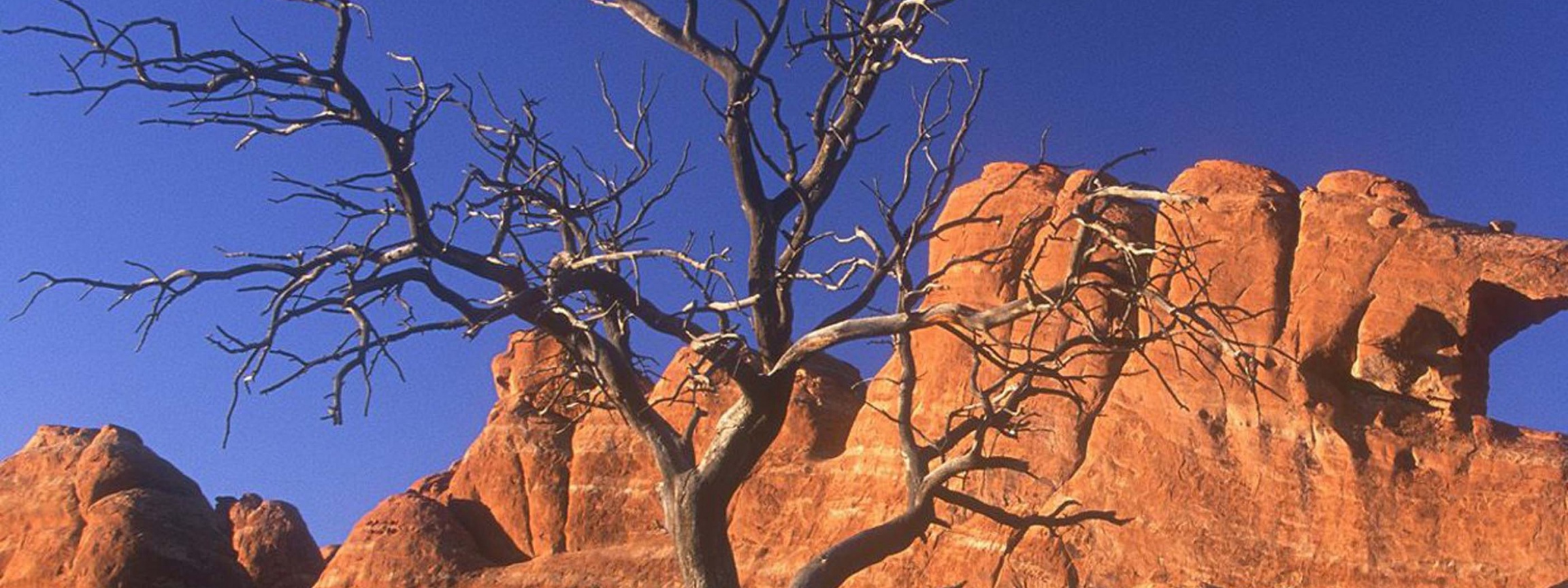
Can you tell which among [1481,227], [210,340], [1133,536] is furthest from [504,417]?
[210,340]

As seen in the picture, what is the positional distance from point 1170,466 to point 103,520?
85.1ft

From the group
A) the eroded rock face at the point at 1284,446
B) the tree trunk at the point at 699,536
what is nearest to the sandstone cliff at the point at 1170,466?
the eroded rock face at the point at 1284,446

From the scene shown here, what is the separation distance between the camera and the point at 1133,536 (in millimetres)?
29984

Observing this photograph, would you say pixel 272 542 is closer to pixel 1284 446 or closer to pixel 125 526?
pixel 125 526

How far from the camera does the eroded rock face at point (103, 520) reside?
32.9m

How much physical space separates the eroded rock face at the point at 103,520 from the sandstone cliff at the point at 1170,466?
10 cm

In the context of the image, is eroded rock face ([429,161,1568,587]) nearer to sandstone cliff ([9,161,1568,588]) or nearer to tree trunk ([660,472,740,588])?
sandstone cliff ([9,161,1568,588])

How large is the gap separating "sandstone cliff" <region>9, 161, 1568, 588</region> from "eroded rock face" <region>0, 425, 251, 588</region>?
0.32 ft

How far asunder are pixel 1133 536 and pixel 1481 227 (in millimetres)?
10600

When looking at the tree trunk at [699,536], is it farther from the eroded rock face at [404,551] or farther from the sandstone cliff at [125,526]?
the sandstone cliff at [125,526]

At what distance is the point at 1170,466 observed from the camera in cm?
3067

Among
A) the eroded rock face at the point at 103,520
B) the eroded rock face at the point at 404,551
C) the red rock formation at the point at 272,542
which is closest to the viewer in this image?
the eroded rock face at the point at 103,520

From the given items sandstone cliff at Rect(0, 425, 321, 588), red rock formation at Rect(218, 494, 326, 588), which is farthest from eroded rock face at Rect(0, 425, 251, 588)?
red rock formation at Rect(218, 494, 326, 588)

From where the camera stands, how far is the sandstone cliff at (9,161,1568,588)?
94.1ft
